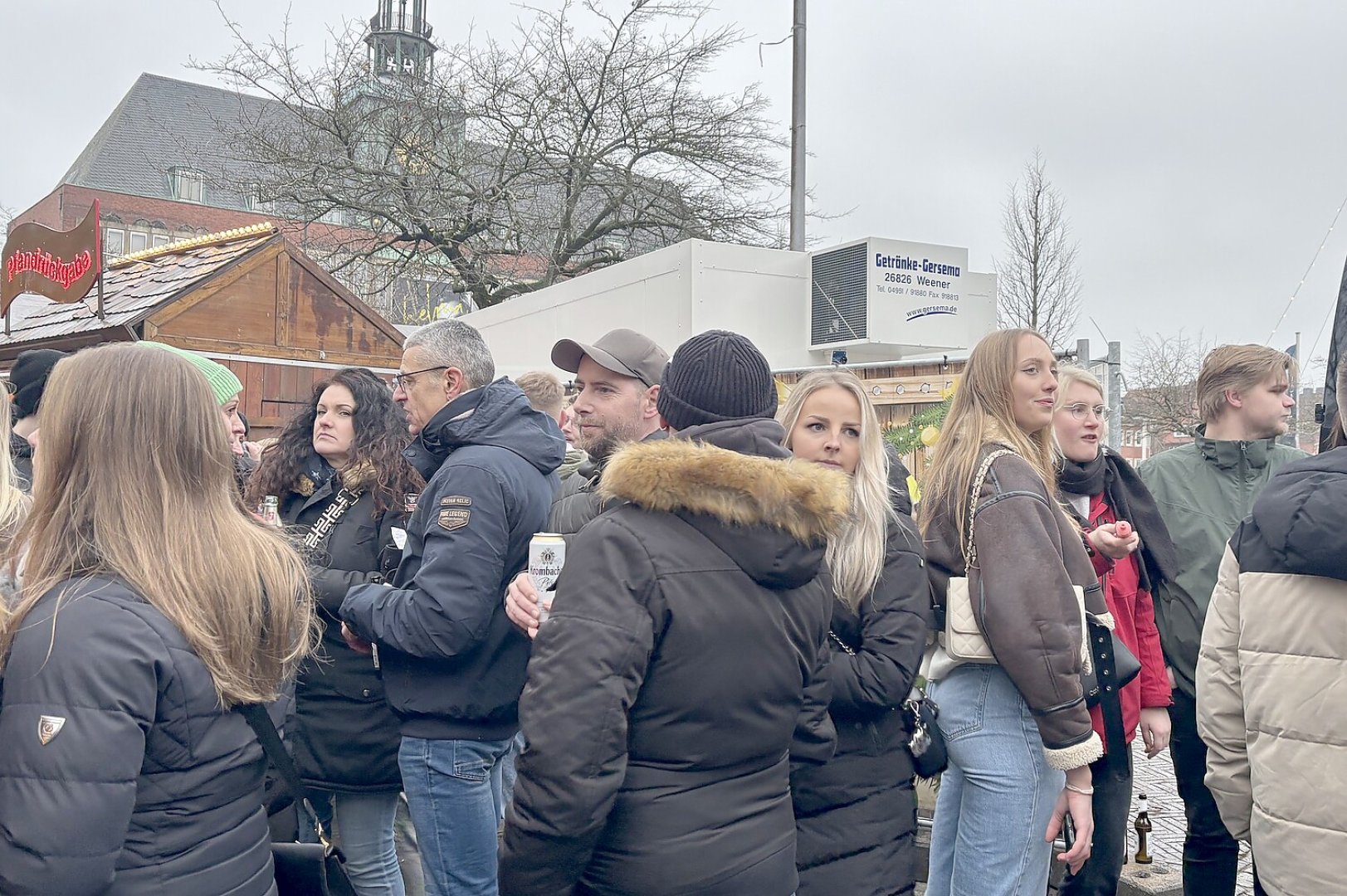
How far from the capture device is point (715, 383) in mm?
2113

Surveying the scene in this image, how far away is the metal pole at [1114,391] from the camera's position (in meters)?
6.91

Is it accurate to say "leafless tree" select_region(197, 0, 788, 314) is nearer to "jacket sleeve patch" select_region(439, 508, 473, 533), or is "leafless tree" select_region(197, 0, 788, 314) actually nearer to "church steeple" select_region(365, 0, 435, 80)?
"church steeple" select_region(365, 0, 435, 80)

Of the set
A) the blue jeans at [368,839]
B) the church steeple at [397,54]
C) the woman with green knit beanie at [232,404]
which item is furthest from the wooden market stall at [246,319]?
the church steeple at [397,54]

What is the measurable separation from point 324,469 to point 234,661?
1640 millimetres

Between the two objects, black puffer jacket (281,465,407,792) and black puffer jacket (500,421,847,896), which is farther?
black puffer jacket (281,465,407,792)

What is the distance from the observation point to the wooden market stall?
6219 mm

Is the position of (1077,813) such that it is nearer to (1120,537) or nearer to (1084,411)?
(1120,537)

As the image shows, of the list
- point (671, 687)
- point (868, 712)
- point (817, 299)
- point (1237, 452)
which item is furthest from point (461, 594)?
point (817, 299)

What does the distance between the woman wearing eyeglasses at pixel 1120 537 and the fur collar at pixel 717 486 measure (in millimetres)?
1583

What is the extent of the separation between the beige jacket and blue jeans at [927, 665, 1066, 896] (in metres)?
0.49

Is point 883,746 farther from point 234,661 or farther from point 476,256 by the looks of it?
point 476,256

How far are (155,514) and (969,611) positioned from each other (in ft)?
6.32

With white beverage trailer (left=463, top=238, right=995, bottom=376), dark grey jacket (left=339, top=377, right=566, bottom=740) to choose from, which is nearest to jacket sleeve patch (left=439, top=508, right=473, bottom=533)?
dark grey jacket (left=339, top=377, right=566, bottom=740)

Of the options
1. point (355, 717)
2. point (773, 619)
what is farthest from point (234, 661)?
point (355, 717)
